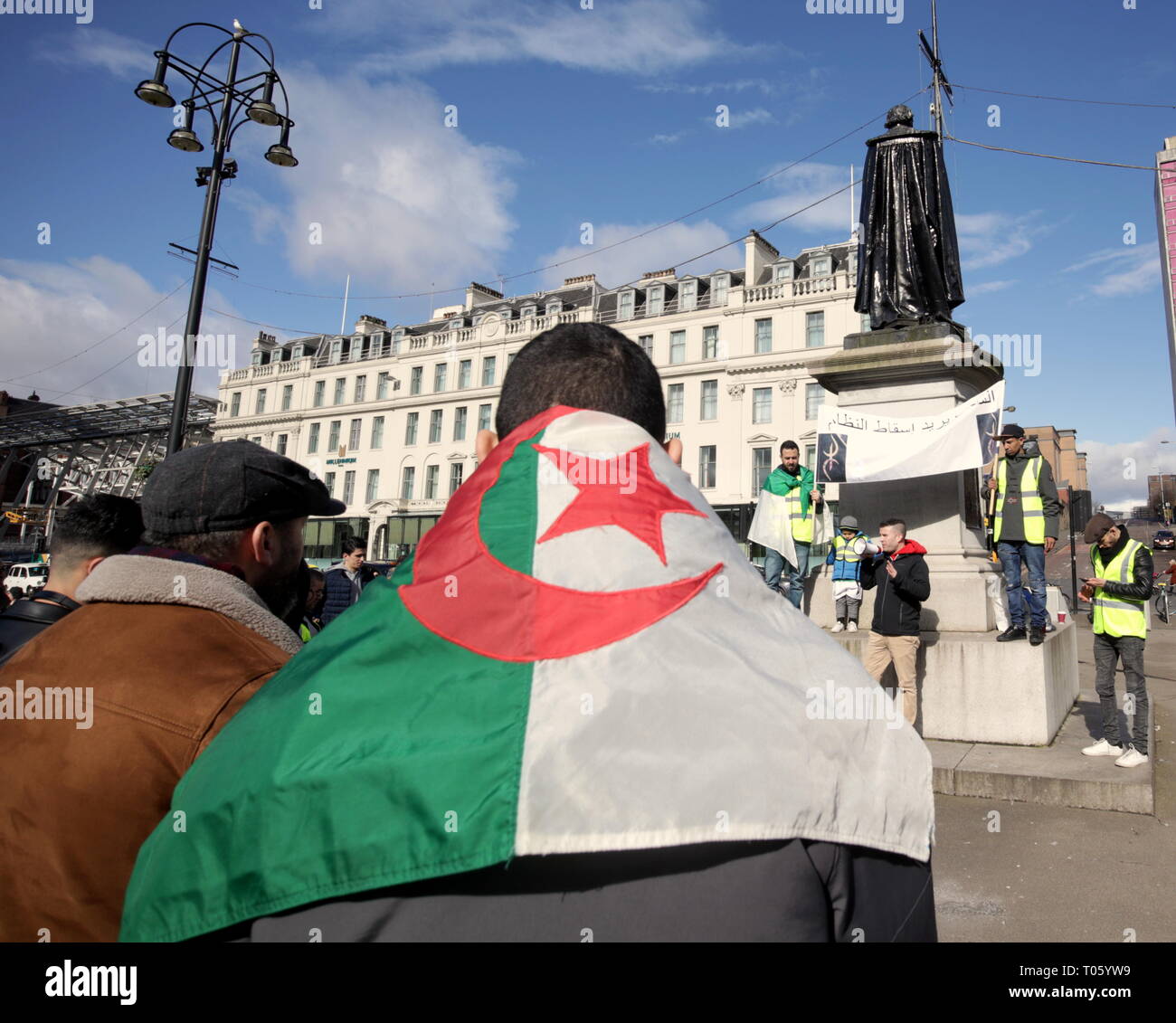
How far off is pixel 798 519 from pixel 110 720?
28.3 feet

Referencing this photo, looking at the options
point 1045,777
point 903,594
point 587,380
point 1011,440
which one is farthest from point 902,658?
point 587,380

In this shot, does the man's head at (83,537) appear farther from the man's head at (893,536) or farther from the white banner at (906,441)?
the white banner at (906,441)

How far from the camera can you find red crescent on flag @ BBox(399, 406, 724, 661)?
102 cm

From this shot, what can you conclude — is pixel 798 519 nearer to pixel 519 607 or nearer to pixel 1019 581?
pixel 1019 581

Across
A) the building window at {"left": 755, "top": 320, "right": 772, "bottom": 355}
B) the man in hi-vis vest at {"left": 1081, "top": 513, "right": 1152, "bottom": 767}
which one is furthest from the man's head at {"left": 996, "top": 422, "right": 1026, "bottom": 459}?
the building window at {"left": 755, "top": 320, "right": 772, "bottom": 355}

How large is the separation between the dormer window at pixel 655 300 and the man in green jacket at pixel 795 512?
3604 centimetres

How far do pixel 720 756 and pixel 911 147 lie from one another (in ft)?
32.5

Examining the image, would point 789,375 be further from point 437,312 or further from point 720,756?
point 720,756

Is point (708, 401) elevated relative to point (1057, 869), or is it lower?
elevated

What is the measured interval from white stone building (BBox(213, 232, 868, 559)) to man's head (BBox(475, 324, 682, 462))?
3114cm

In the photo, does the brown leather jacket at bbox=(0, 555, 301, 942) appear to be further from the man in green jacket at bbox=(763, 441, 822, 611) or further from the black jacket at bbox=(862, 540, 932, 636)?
the man in green jacket at bbox=(763, 441, 822, 611)

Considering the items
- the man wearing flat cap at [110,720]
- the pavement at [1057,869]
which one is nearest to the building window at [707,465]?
the pavement at [1057,869]

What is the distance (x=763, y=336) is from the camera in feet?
131
